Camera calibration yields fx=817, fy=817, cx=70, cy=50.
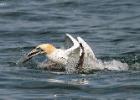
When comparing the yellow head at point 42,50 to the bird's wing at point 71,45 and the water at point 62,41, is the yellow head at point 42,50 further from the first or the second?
the bird's wing at point 71,45

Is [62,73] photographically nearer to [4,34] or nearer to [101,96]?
[101,96]

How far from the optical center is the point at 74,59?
67.1ft

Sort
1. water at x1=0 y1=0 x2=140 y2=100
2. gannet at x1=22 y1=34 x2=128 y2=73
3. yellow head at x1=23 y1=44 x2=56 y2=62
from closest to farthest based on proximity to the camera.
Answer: water at x1=0 y1=0 x2=140 y2=100
gannet at x1=22 y1=34 x2=128 y2=73
yellow head at x1=23 y1=44 x2=56 y2=62

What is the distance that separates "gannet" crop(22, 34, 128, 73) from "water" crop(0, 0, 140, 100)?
15.0 inches

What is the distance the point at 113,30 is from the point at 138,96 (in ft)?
28.2

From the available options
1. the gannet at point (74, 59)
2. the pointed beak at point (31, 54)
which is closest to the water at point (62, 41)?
the pointed beak at point (31, 54)

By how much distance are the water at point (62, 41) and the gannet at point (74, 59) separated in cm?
38

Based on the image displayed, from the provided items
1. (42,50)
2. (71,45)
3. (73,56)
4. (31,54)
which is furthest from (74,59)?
(31,54)

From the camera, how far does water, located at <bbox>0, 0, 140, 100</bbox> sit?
17.6 metres

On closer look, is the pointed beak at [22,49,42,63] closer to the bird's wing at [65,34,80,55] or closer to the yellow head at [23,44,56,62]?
the yellow head at [23,44,56,62]

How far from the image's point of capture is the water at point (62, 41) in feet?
57.8

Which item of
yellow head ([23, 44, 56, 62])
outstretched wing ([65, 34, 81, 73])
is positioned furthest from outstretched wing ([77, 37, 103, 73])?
yellow head ([23, 44, 56, 62])

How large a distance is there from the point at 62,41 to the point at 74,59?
12.1 ft

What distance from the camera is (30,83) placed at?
18406mm
